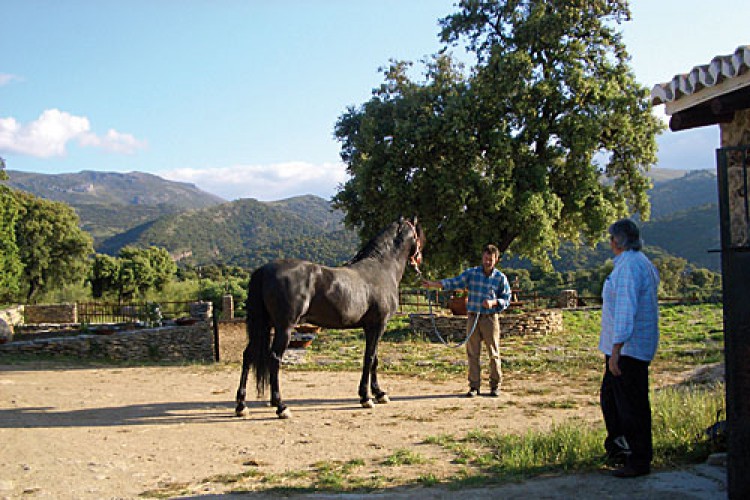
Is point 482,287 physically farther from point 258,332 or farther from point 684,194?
point 684,194

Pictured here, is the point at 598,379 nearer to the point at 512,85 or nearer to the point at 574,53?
the point at 512,85

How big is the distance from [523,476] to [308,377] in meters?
6.15

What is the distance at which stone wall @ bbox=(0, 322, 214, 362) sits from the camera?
40.9ft

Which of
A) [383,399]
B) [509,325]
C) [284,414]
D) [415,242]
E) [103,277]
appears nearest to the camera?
[284,414]

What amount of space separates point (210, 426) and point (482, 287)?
12.7 feet

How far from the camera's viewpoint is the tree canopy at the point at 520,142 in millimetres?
15633

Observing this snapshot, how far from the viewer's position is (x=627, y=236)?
465cm

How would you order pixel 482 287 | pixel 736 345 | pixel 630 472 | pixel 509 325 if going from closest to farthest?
pixel 736 345 → pixel 630 472 → pixel 482 287 → pixel 509 325

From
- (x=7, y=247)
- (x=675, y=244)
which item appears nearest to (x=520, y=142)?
(x=7, y=247)

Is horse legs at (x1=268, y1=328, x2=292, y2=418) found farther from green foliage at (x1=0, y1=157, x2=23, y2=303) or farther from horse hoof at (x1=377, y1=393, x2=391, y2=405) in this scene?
green foliage at (x1=0, y1=157, x2=23, y2=303)

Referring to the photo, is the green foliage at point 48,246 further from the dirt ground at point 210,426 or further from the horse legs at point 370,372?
the horse legs at point 370,372

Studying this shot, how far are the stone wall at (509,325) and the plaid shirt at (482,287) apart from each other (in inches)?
289

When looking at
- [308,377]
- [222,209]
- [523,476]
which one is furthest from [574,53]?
[222,209]

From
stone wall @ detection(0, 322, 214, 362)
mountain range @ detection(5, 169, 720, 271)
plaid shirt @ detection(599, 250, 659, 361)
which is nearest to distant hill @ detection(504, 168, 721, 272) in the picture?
mountain range @ detection(5, 169, 720, 271)
